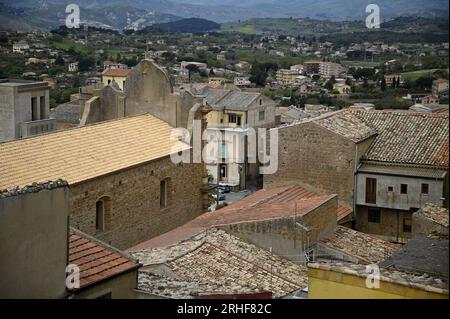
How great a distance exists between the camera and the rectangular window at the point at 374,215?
1073 inches

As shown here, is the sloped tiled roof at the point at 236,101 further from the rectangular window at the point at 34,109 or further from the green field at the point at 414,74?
the rectangular window at the point at 34,109

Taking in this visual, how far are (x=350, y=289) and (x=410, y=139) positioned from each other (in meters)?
18.1

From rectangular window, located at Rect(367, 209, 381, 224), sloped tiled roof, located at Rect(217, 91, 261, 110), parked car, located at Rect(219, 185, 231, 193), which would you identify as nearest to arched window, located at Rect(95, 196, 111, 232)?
rectangular window, located at Rect(367, 209, 381, 224)

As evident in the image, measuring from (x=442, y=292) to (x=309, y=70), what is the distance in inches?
4087

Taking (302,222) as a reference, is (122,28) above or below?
above

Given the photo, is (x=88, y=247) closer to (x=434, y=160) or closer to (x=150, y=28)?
(x=434, y=160)

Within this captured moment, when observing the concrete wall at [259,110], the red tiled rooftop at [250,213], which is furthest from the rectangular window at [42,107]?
the concrete wall at [259,110]

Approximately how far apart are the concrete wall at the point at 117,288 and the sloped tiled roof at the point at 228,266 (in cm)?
198

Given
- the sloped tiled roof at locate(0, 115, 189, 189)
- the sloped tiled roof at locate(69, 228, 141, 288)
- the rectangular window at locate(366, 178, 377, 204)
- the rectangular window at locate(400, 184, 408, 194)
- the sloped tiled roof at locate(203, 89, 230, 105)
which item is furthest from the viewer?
the sloped tiled roof at locate(203, 89, 230, 105)

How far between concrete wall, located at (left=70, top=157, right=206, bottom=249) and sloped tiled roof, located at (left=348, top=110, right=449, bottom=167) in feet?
23.4

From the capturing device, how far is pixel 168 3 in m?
179

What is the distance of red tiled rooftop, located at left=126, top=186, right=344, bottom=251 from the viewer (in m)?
19.8

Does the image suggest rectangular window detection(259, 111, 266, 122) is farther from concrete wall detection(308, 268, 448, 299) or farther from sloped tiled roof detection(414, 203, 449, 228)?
concrete wall detection(308, 268, 448, 299)
